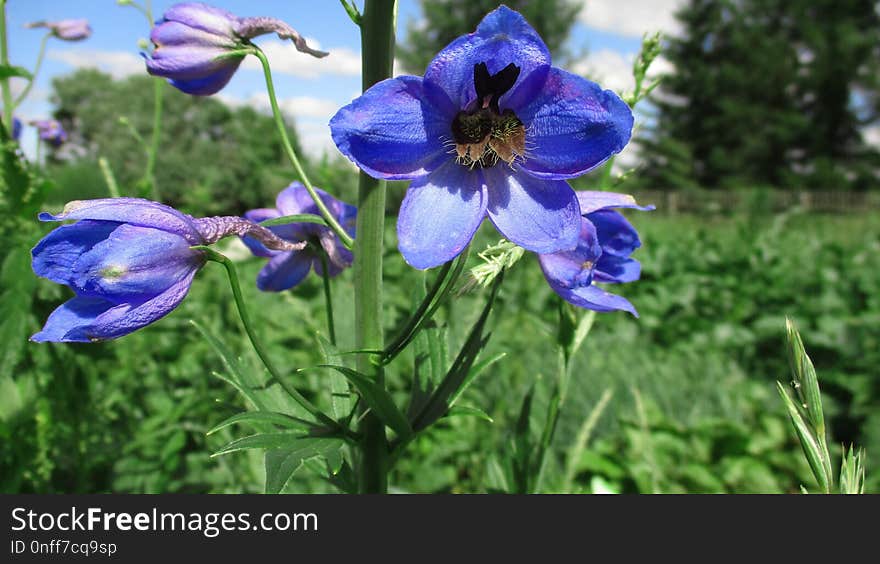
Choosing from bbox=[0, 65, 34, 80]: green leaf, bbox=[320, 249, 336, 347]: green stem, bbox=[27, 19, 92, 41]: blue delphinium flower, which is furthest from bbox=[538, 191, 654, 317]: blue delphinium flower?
bbox=[27, 19, 92, 41]: blue delphinium flower

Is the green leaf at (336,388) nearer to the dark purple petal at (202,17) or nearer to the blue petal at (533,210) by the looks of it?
the blue petal at (533,210)

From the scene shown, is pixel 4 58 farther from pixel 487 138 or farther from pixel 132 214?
pixel 487 138

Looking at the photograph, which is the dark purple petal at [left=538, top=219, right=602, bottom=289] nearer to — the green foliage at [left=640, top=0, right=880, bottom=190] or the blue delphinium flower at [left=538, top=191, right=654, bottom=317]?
the blue delphinium flower at [left=538, top=191, right=654, bottom=317]

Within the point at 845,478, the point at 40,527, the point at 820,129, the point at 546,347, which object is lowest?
the point at 546,347

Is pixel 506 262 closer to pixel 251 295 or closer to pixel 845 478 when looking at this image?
pixel 845 478

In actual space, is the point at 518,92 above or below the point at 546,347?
above

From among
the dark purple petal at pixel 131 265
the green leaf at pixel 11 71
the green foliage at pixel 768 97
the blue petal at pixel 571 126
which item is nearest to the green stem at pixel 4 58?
the green leaf at pixel 11 71

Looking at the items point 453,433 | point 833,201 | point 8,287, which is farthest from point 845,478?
point 833,201
